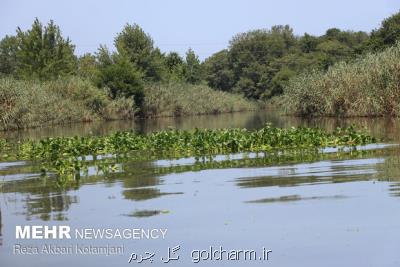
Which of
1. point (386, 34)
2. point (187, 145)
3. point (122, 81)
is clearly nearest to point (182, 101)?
point (122, 81)

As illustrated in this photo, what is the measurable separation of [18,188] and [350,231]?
885cm

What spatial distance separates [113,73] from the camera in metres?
72.9

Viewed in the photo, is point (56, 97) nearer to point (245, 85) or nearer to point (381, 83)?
point (381, 83)

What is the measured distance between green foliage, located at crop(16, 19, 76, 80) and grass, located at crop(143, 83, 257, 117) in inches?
367

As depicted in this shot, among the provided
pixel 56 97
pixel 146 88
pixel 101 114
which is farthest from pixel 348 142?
pixel 146 88

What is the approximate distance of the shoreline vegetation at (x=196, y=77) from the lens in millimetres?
47344

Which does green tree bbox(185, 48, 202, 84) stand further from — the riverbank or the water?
the water

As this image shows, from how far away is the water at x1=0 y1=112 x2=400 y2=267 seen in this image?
9.66 metres

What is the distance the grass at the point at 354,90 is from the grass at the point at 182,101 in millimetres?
22970

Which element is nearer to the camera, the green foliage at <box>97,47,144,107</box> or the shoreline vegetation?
the shoreline vegetation

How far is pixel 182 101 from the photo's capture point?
81938 mm

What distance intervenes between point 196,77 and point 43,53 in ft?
137

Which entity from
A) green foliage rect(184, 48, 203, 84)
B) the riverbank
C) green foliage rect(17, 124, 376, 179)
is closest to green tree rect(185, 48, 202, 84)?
green foliage rect(184, 48, 203, 84)

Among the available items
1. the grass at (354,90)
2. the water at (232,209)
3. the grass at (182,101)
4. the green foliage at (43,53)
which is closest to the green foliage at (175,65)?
the grass at (182,101)
